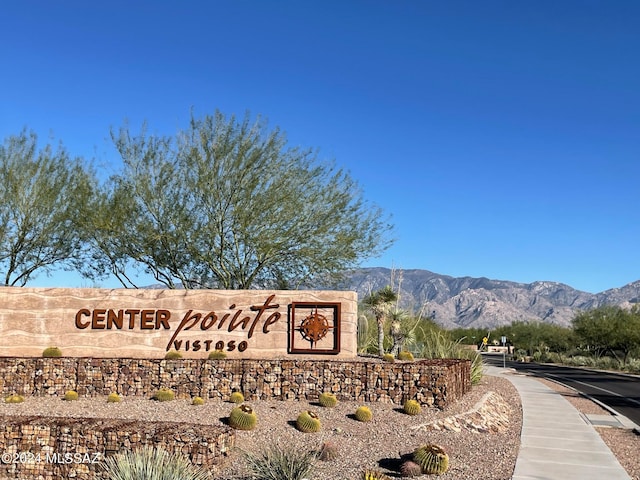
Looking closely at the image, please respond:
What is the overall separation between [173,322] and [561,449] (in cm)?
1295

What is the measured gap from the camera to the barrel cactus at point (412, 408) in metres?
15.9

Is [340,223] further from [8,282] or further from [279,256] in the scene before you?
[8,282]

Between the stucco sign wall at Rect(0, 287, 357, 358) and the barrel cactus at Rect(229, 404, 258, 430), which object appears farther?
the stucco sign wall at Rect(0, 287, 357, 358)

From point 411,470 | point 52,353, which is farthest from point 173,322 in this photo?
point 411,470

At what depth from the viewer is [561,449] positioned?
13.9 m

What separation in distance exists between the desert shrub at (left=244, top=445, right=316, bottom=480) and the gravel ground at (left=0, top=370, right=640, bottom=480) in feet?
2.72

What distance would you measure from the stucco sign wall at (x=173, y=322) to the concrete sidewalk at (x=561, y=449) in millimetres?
6488

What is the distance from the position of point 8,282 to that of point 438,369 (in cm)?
2574

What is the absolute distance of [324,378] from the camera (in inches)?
672

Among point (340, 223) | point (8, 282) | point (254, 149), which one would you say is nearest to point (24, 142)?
point (8, 282)

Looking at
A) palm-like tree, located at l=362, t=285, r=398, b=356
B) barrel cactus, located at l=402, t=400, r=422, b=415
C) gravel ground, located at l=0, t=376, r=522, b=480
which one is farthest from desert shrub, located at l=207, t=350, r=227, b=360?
palm-like tree, located at l=362, t=285, r=398, b=356

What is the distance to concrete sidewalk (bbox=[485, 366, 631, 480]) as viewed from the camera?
1162cm

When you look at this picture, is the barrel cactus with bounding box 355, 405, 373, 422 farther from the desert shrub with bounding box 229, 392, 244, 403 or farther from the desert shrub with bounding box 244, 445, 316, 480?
the desert shrub with bounding box 244, 445, 316, 480

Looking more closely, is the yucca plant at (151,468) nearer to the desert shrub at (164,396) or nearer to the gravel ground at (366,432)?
the gravel ground at (366,432)
